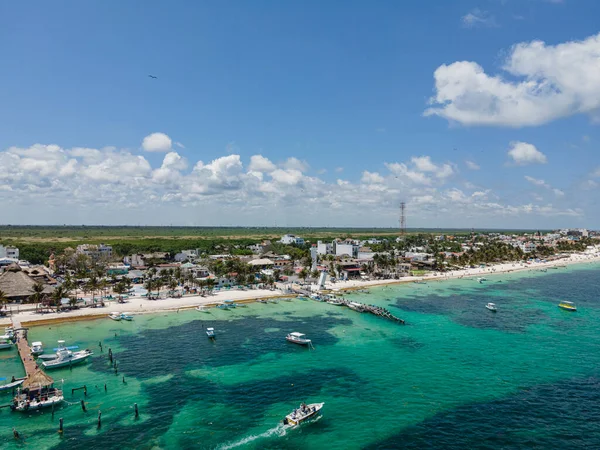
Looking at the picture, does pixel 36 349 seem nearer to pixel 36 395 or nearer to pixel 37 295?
pixel 36 395

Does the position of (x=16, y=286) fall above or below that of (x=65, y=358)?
above

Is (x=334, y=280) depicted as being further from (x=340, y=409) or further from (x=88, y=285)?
(x=340, y=409)

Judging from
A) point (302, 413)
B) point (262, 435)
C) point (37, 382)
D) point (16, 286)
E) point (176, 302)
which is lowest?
point (262, 435)

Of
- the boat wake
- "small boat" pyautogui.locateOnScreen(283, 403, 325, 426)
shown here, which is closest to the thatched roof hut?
the boat wake

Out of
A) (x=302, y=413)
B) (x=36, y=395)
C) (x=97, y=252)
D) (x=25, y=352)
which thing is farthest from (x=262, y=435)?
(x=97, y=252)

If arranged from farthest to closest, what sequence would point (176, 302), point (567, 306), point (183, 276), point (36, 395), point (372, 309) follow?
point (183, 276) < point (567, 306) < point (176, 302) < point (372, 309) < point (36, 395)

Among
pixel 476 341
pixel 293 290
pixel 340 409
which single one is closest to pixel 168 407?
pixel 340 409

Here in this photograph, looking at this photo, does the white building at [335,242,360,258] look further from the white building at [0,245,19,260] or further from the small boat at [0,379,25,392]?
the small boat at [0,379,25,392]
